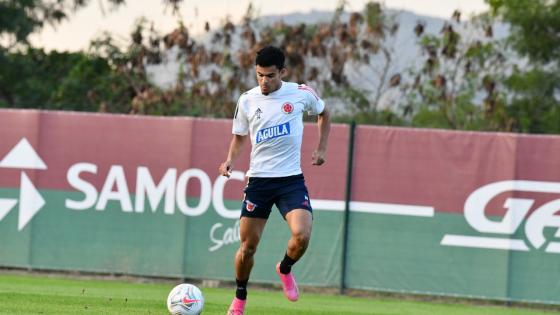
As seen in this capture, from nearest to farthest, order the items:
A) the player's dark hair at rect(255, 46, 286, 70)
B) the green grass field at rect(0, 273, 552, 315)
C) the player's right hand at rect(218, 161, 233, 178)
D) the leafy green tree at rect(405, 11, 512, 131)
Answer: the player's dark hair at rect(255, 46, 286, 70) < the player's right hand at rect(218, 161, 233, 178) < the green grass field at rect(0, 273, 552, 315) < the leafy green tree at rect(405, 11, 512, 131)

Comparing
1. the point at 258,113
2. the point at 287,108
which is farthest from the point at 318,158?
the point at 258,113

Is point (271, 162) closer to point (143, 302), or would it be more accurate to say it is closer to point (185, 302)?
point (185, 302)

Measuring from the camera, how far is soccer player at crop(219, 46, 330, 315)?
37.9 feet

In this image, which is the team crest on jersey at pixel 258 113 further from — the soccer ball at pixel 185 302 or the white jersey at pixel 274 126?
the soccer ball at pixel 185 302

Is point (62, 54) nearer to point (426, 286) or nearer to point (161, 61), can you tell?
point (161, 61)

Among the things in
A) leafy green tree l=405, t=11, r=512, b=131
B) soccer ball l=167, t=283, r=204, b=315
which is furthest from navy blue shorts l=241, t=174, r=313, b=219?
leafy green tree l=405, t=11, r=512, b=131

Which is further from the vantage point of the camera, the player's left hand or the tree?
the tree

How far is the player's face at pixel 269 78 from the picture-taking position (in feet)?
37.4

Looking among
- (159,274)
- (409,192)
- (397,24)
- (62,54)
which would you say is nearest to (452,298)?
(409,192)

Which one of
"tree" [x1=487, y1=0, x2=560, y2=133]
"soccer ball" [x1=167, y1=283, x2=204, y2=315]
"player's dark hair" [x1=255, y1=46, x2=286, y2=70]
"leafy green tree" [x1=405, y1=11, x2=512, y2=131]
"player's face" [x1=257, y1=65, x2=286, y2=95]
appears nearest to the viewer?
"soccer ball" [x1=167, y1=283, x2=204, y2=315]

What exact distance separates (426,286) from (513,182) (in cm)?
177

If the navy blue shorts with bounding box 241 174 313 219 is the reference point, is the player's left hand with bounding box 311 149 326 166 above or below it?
above

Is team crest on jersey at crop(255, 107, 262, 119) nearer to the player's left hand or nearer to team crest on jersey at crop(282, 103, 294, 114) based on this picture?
team crest on jersey at crop(282, 103, 294, 114)

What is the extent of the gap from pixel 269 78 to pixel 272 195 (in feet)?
3.45
